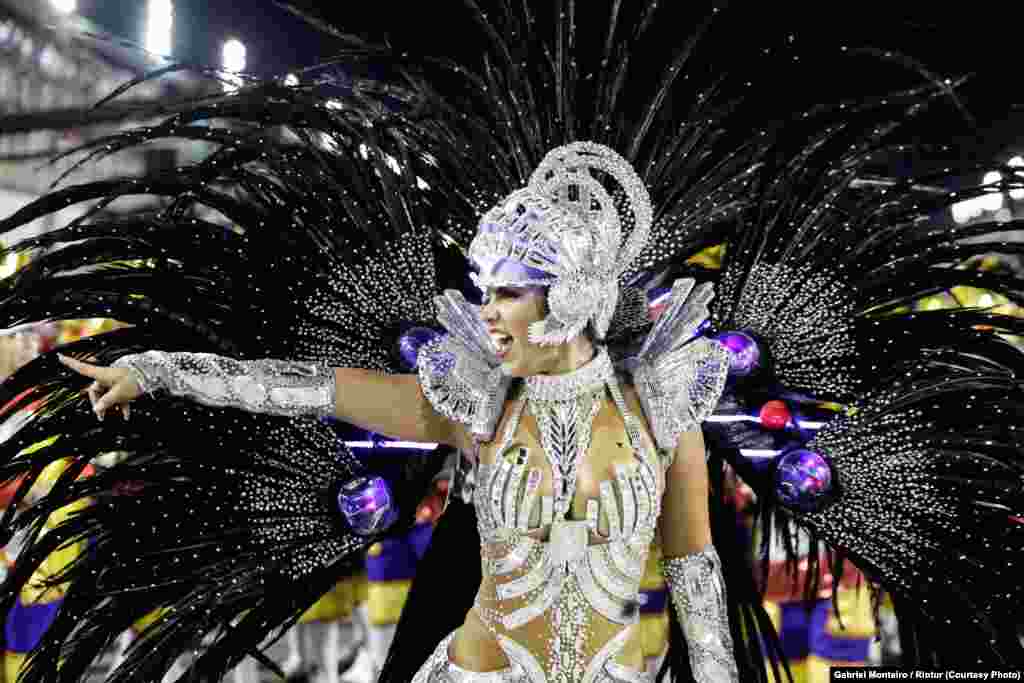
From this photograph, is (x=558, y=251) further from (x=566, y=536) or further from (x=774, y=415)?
(x=774, y=415)

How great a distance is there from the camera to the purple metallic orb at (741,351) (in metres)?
2.06

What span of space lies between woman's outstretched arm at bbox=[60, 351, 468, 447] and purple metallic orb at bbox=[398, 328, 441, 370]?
188 millimetres

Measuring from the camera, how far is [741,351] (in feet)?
6.78

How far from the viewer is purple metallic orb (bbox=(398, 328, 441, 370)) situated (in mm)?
2057

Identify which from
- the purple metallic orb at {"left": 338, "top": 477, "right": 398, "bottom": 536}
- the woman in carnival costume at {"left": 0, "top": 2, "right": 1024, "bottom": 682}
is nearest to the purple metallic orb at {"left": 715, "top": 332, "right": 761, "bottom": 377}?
the woman in carnival costume at {"left": 0, "top": 2, "right": 1024, "bottom": 682}

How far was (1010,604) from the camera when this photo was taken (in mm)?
2002

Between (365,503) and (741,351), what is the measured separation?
2.74 ft

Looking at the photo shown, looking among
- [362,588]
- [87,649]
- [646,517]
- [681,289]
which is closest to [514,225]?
[681,289]

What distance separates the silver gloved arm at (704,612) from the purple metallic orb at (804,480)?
307mm

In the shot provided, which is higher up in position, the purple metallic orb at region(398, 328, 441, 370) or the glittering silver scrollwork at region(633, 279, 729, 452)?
the purple metallic orb at region(398, 328, 441, 370)

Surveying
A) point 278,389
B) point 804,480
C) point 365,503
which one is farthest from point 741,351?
point 278,389

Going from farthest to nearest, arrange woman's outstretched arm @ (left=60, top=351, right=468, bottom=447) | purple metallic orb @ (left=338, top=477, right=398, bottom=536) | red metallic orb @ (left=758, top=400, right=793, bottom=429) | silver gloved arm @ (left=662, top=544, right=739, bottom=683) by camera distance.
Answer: red metallic orb @ (left=758, top=400, right=793, bottom=429) → purple metallic orb @ (left=338, top=477, right=398, bottom=536) → silver gloved arm @ (left=662, top=544, right=739, bottom=683) → woman's outstretched arm @ (left=60, top=351, right=468, bottom=447)

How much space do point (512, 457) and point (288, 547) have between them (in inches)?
22.6

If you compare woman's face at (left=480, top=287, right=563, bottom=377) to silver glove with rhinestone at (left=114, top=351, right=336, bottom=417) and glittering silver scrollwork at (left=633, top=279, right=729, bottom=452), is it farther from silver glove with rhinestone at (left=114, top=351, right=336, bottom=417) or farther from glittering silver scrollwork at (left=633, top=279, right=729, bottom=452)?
silver glove with rhinestone at (left=114, top=351, right=336, bottom=417)
